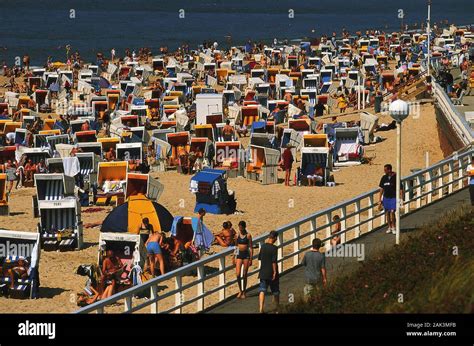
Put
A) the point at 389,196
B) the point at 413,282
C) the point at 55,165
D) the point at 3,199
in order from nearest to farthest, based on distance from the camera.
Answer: the point at 413,282, the point at 389,196, the point at 3,199, the point at 55,165

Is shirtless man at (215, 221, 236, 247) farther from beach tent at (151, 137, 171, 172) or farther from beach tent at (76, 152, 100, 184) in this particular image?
beach tent at (151, 137, 171, 172)

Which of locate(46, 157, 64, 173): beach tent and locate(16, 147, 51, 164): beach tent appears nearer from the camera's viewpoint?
locate(46, 157, 64, 173): beach tent

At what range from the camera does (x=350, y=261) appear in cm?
1786

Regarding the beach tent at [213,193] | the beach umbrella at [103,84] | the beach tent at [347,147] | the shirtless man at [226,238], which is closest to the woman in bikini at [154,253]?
the shirtless man at [226,238]

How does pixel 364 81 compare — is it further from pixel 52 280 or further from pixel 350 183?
pixel 52 280

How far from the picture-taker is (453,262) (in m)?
15.4

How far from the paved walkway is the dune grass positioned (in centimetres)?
74

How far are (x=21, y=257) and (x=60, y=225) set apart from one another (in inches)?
144

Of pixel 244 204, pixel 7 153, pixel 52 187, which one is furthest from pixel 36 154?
pixel 244 204

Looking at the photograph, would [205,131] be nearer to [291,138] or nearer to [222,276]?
[291,138]

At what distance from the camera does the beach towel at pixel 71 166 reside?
30672 mm

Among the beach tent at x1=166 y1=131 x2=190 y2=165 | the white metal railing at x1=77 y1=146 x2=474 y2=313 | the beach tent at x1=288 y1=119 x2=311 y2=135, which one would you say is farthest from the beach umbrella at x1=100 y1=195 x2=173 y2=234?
the beach tent at x1=288 y1=119 x2=311 y2=135

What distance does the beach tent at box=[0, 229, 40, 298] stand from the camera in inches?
802
